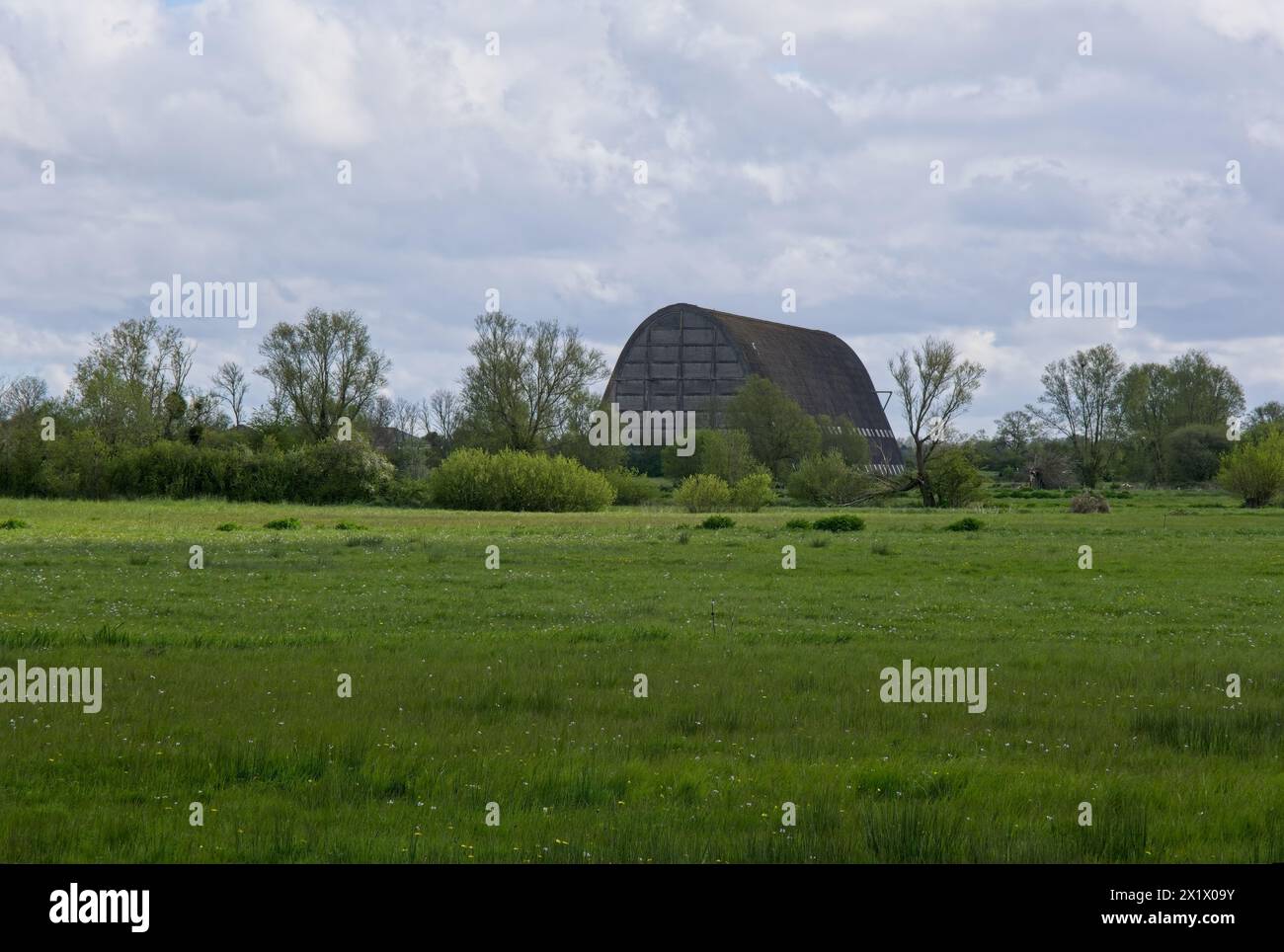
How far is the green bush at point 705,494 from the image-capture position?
71750 mm

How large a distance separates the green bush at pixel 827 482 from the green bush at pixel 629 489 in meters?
10.0

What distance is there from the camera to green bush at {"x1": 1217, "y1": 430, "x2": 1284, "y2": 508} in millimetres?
73812

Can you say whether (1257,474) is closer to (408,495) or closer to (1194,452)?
(1194,452)

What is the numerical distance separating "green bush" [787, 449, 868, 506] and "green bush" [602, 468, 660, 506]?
10016 millimetres

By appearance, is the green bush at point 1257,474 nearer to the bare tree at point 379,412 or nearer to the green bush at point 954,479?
the green bush at point 954,479

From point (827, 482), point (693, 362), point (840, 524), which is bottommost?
point (840, 524)

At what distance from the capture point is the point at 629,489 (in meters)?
85.2

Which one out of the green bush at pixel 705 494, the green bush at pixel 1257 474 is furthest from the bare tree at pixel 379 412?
the green bush at pixel 1257 474

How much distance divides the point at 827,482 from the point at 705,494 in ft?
40.0

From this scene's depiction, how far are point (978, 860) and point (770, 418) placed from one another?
87921mm

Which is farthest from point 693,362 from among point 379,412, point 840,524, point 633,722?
point 633,722

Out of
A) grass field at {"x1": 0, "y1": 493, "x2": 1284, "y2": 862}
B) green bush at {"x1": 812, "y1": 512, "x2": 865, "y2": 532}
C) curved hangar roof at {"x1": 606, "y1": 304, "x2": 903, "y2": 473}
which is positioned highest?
curved hangar roof at {"x1": 606, "y1": 304, "x2": 903, "y2": 473}

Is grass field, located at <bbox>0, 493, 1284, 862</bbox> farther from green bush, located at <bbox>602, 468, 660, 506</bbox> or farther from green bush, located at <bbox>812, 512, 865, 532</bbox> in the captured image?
green bush, located at <bbox>602, 468, 660, 506</bbox>

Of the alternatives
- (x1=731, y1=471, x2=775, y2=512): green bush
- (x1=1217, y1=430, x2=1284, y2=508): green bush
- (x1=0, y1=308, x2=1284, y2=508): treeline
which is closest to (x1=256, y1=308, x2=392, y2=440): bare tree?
(x1=0, y1=308, x2=1284, y2=508): treeline
